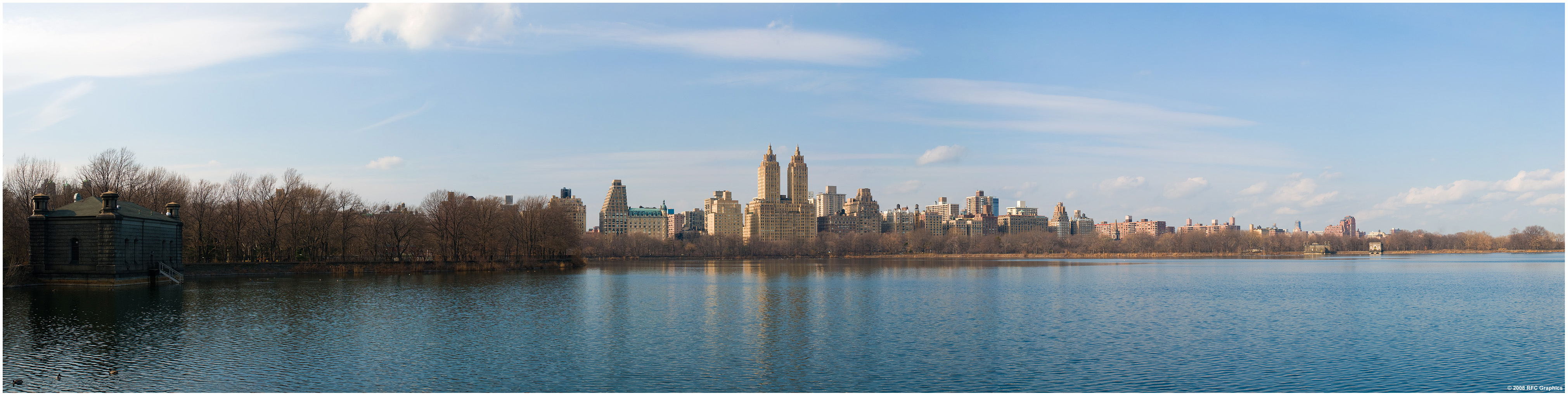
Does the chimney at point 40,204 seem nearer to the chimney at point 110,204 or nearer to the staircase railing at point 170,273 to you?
the chimney at point 110,204

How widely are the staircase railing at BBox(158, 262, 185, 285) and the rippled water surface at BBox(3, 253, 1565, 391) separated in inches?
87.8

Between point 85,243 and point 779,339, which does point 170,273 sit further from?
point 779,339

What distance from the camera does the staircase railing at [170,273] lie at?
203 feet

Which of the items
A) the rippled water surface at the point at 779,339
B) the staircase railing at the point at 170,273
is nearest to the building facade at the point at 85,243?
the rippled water surface at the point at 779,339

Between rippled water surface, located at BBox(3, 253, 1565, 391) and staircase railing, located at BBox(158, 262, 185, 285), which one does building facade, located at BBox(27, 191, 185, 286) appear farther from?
staircase railing, located at BBox(158, 262, 185, 285)

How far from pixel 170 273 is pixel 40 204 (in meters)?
9.12

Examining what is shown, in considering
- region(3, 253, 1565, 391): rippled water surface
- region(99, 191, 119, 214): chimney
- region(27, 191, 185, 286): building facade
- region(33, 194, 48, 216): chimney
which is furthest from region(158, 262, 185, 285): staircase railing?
region(33, 194, 48, 216): chimney

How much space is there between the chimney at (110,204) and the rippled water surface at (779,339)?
5138 mm

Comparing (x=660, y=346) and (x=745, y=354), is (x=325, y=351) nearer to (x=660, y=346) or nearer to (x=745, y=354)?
(x=660, y=346)

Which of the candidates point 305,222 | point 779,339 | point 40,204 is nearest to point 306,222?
point 305,222

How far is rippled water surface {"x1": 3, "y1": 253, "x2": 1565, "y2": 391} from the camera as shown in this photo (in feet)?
77.9

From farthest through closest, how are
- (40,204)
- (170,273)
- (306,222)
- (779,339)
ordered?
(306,222) < (170,273) < (40,204) < (779,339)

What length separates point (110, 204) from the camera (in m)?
56.0

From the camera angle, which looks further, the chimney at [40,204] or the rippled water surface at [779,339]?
the chimney at [40,204]
